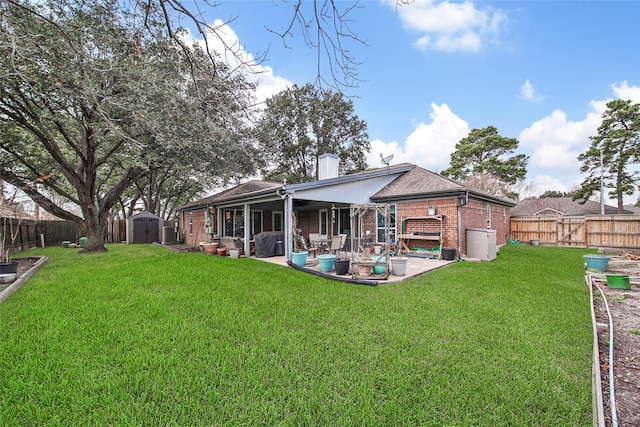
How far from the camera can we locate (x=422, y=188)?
11125 millimetres

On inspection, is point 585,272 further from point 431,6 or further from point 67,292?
point 67,292

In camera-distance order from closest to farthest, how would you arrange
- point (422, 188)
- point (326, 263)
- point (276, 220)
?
point (326, 263)
point (422, 188)
point (276, 220)

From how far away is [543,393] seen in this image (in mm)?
2449

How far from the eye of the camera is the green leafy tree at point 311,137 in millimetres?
25844

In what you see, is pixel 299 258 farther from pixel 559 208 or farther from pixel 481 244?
pixel 559 208

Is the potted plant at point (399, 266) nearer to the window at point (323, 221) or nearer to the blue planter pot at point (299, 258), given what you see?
the blue planter pot at point (299, 258)

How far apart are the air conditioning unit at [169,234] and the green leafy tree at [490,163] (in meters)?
24.6

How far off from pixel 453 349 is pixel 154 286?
5327mm

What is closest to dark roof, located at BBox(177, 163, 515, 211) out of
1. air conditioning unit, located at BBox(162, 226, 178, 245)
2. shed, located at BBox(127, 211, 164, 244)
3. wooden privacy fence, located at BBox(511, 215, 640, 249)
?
wooden privacy fence, located at BBox(511, 215, 640, 249)

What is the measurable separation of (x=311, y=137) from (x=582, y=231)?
2018 centimetres

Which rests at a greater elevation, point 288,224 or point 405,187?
point 405,187

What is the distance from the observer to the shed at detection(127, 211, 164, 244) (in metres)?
18.0

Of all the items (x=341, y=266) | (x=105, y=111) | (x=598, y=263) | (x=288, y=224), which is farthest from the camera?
(x=288, y=224)

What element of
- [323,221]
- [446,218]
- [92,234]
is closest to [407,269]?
[446,218]
